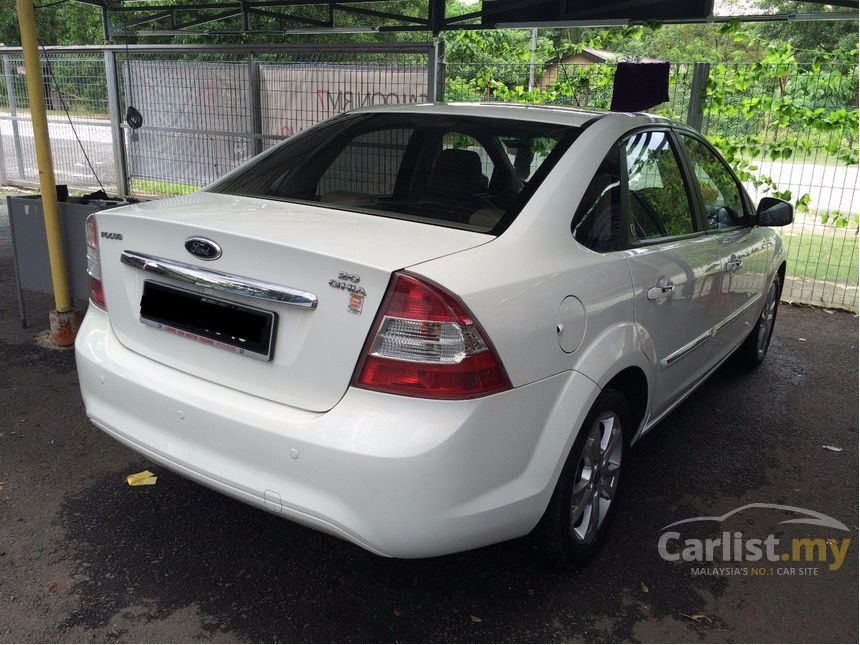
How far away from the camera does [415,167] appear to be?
3.11 meters

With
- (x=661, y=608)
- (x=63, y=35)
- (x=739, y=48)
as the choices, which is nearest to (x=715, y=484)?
(x=661, y=608)

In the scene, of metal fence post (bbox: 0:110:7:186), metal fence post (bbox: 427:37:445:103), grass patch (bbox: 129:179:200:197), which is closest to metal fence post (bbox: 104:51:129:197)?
grass patch (bbox: 129:179:200:197)

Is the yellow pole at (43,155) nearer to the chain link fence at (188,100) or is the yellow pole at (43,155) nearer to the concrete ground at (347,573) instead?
the concrete ground at (347,573)

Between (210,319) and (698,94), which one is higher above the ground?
(698,94)

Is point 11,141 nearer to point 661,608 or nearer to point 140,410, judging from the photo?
point 140,410

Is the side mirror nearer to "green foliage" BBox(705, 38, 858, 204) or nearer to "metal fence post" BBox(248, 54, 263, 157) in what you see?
"green foliage" BBox(705, 38, 858, 204)

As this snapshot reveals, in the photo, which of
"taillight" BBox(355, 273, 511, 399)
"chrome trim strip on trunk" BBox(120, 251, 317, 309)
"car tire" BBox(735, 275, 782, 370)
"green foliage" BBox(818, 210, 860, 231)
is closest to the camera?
"taillight" BBox(355, 273, 511, 399)

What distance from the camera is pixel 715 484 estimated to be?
3.66m

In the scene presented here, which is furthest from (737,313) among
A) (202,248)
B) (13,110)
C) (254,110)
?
(13,110)

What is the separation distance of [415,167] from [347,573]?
1.64 m
